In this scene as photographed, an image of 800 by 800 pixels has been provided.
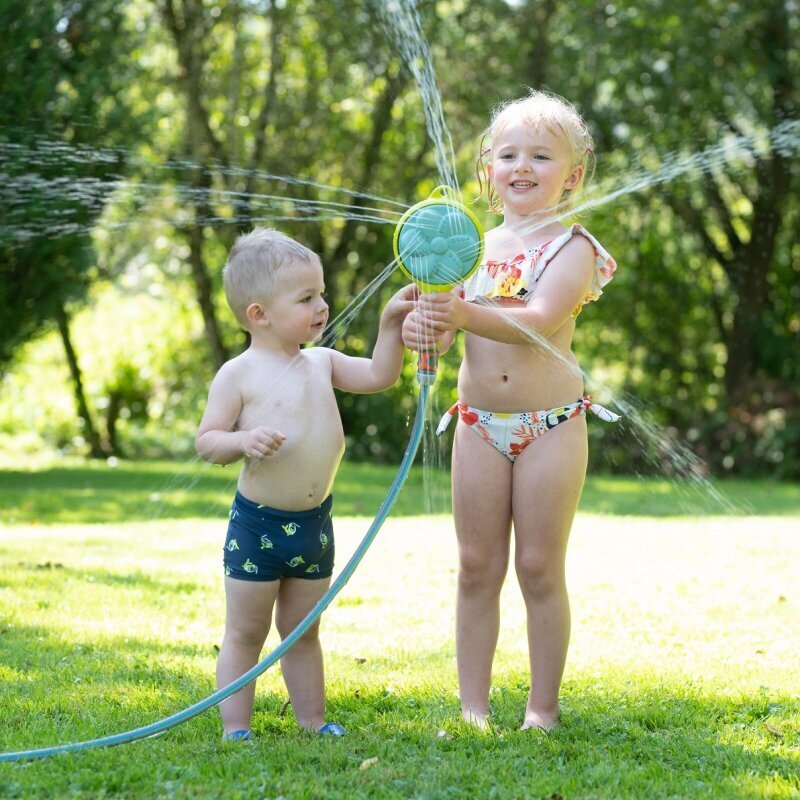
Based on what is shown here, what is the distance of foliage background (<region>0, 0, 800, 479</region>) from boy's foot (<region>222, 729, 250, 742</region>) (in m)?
7.19

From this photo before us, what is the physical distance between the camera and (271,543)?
9.18 feet

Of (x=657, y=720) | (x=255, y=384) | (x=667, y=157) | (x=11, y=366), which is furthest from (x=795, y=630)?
(x=667, y=157)

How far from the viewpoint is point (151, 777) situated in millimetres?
2479

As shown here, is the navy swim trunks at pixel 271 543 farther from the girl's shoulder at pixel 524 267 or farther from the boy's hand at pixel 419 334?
the girl's shoulder at pixel 524 267

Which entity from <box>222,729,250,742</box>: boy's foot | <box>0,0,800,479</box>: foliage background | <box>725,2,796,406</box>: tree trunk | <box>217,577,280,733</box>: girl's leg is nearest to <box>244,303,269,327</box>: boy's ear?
<box>217,577,280,733</box>: girl's leg

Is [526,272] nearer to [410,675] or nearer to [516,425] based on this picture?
[516,425]

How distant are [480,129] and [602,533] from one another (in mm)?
6337

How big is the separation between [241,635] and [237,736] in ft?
0.80

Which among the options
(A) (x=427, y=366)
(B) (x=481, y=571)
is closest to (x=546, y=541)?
(B) (x=481, y=571)

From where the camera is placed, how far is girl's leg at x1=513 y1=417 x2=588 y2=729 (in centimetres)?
287

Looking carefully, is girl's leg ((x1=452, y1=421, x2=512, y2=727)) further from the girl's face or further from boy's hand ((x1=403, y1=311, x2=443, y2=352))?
the girl's face

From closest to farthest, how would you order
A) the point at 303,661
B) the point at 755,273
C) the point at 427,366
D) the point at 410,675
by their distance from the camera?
the point at 427,366 < the point at 303,661 < the point at 410,675 < the point at 755,273

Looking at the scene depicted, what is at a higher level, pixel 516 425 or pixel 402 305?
pixel 402 305

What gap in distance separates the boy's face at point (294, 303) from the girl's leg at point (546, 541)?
0.65 m
